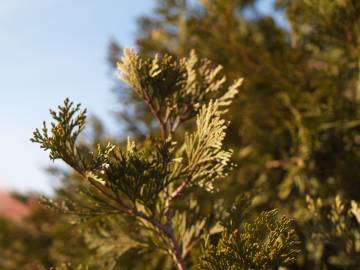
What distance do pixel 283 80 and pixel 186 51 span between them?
2.66m

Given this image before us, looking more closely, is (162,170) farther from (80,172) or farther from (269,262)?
(269,262)

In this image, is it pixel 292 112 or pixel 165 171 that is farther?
pixel 292 112

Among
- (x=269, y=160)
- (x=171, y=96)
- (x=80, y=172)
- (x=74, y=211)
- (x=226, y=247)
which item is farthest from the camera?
(x=269, y=160)

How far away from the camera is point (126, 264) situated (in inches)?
254

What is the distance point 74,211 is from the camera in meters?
3.49

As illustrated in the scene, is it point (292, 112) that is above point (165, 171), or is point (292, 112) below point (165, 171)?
above

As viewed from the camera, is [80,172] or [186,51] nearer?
[80,172]

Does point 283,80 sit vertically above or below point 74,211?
above

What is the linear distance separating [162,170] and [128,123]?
18.1 ft

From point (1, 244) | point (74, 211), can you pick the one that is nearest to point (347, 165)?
point (74, 211)

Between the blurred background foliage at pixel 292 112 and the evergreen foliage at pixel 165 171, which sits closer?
the evergreen foliage at pixel 165 171

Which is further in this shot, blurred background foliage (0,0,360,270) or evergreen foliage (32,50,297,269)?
blurred background foliage (0,0,360,270)

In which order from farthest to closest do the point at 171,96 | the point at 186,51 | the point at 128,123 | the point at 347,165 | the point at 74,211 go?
1. the point at 128,123
2. the point at 186,51
3. the point at 347,165
4. the point at 171,96
5. the point at 74,211

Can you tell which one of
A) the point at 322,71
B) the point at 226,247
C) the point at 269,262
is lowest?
the point at 269,262
